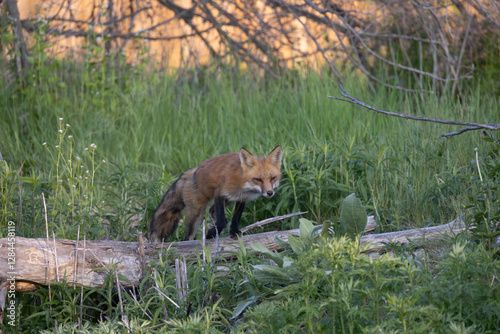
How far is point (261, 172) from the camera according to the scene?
14.8 ft

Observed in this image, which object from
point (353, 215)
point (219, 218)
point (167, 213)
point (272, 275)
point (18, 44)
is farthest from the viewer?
point (18, 44)

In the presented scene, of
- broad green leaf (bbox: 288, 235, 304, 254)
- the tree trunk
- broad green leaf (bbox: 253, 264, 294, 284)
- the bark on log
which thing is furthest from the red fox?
the tree trunk

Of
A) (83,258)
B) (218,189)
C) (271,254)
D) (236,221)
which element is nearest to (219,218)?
(236,221)

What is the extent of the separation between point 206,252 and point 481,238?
176 cm

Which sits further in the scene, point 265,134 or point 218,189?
point 265,134

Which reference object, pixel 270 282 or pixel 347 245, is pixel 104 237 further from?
pixel 347 245

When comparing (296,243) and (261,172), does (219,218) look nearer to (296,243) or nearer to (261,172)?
(261,172)

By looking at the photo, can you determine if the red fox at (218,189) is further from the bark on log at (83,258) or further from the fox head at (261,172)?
the bark on log at (83,258)

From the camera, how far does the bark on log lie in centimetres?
339

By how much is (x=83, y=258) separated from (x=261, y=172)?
172cm

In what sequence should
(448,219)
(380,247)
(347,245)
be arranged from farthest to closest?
(448,219) < (380,247) < (347,245)

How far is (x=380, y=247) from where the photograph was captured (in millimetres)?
3633

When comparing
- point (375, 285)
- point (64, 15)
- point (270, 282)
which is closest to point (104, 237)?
point (270, 282)

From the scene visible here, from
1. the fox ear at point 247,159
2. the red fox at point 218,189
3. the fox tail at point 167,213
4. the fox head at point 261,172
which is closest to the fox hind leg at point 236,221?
the red fox at point 218,189
